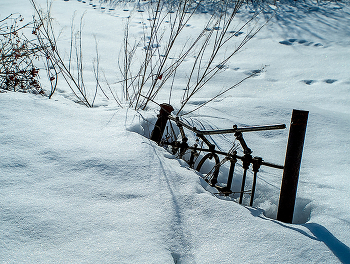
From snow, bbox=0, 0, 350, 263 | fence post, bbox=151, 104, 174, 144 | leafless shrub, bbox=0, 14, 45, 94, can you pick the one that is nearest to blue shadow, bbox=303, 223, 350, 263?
snow, bbox=0, 0, 350, 263

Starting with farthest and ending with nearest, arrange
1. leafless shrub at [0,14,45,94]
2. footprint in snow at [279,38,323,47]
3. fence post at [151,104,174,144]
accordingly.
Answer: footprint in snow at [279,38,323,47] → leafless shrub at [0,14,45,94] → fence post at [151,104,174,144]

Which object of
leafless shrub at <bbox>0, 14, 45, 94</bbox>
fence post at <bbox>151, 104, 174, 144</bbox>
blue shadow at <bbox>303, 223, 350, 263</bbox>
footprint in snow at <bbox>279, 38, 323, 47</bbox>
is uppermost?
footprint in snow at <bbox>279, 38, 323, 47</bbox>

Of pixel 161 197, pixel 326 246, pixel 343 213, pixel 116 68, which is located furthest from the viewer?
pixel 116 68

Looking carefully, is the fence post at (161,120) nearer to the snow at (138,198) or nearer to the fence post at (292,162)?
the snow at (138,198)

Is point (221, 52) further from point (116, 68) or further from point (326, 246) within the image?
point (326, 246)

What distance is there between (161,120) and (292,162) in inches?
51.4

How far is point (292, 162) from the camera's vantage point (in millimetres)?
1409

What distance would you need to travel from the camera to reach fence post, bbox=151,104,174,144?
7.64ft

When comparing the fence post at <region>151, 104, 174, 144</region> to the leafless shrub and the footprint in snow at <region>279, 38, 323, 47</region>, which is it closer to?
the leafless shrub

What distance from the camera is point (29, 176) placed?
1.36 meters

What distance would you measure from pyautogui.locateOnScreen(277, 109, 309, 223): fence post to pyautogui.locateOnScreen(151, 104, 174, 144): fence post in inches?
47.0

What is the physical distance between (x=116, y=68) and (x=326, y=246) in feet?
15.6

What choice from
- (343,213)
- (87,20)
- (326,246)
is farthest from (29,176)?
(87,20)

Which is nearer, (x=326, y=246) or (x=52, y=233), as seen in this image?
(x=52, y=233)
